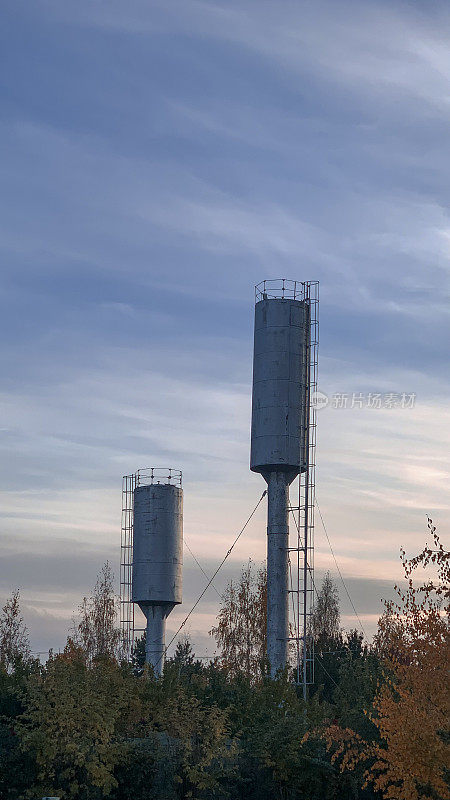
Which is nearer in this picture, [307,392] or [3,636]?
[307,392]

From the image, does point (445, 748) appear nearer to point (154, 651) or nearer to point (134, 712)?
point (134, 712)

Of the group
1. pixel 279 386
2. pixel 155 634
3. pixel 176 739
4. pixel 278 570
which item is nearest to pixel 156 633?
pixel 155 634

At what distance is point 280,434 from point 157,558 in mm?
14392

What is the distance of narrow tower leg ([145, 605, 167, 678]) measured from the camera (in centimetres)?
5362

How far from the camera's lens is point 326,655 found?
186 feet

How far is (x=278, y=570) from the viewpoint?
41406 mm

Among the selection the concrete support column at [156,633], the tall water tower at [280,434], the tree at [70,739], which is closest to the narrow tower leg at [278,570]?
the tall water tower at [280,434]

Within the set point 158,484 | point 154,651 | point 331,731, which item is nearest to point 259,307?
point 158,484

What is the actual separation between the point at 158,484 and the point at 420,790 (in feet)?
112

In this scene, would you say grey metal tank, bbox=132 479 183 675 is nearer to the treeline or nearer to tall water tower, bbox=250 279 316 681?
tall water tower, bbox=250 279 316 681

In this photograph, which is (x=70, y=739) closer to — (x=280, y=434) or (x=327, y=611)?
(x=280, y=434)

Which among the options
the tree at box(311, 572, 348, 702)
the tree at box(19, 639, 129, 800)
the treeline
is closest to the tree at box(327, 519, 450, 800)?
the treeline

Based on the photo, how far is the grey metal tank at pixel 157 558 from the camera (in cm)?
5272

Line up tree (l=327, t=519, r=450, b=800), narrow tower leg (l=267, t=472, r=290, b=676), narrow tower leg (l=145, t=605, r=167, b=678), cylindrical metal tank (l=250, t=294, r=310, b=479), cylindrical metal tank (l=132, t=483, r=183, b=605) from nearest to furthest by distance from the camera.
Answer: tree (l=327, t=519, r=450, b=800) < narrow tower leg (l=267, t=472, r=290, b=676) < cylindrical metal tank (l=250, t=294, r=310, b=479) < cylindrical metal tank (l=132, t=483, r=183, b=605) < narrow tower leg (l=145, t=605, r=167, b=678)
